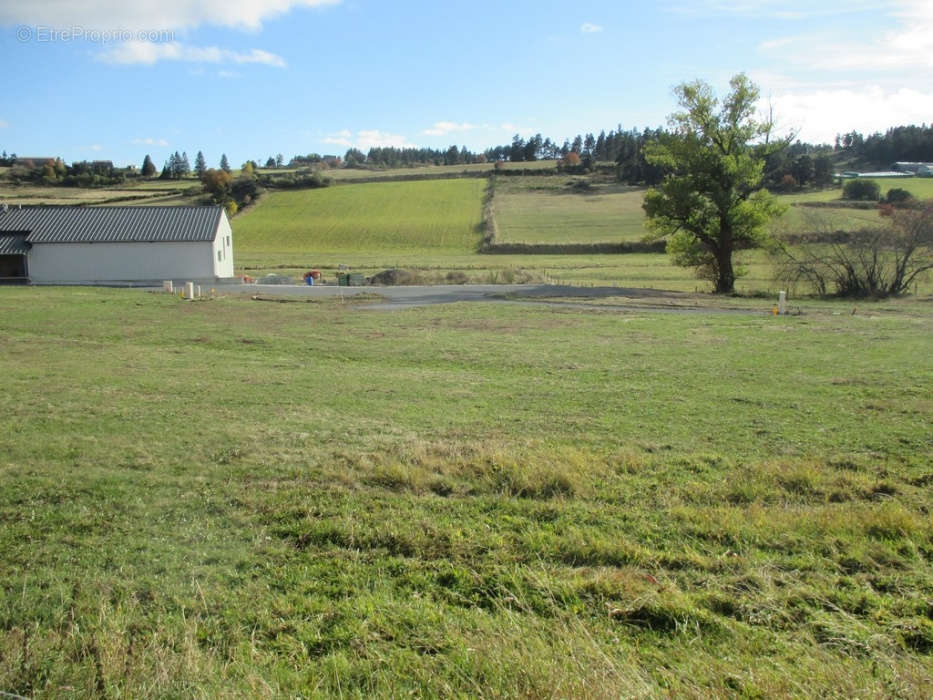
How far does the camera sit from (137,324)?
23.7 meters

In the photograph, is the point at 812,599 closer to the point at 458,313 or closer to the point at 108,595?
the point at 108,595

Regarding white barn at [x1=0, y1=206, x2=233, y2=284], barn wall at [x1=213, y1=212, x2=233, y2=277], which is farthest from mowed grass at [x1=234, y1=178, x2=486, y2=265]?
white barn at [x1=0, y1=206, x2=233, y2=284]

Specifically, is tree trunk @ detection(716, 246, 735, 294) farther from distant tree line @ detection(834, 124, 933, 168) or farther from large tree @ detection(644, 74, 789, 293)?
distant tree line @ detection(834, 124, 933, 168)

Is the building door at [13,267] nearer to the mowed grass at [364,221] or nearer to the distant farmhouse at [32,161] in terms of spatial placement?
the mowed grass at [364,221]

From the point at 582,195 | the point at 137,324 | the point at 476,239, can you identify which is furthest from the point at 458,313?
the point at 582,195

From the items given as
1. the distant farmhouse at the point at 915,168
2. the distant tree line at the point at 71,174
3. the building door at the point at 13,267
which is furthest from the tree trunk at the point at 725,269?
the distant tree line at the point at 71,174

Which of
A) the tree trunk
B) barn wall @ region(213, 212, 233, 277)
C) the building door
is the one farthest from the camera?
barn wall @ region(213, 212, 233, 277)

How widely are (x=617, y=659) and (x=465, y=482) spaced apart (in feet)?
11.7

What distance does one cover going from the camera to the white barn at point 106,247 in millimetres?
43750

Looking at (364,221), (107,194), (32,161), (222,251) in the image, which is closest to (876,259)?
(222,251)

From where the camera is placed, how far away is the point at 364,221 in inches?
3401

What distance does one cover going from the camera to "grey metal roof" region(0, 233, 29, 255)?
42.9m

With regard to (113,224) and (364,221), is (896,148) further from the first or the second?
(113,224)

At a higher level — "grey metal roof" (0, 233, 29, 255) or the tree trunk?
"grey metal roof" (0, 233, 29, 255)
